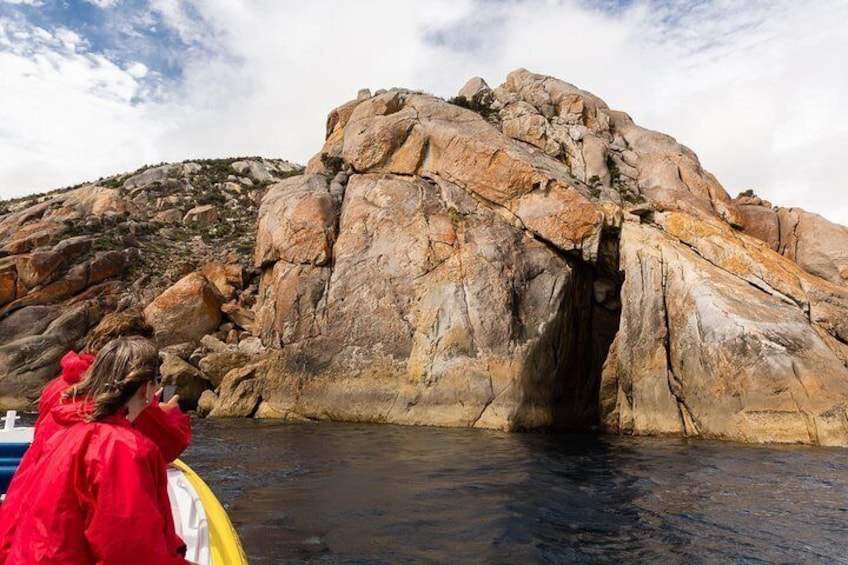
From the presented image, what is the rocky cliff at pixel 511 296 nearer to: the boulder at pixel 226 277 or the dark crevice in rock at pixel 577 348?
the dark crevice in rock at pixel 577 348

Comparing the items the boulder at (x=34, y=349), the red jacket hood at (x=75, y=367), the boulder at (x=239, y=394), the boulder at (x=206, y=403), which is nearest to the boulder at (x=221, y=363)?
the boulder at (x=239, y=394)

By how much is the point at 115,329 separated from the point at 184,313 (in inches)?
1055

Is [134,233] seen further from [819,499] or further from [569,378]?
[819,499]

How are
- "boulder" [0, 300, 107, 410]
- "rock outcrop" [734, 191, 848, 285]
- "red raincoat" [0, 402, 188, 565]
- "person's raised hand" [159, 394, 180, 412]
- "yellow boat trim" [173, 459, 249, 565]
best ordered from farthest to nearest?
"boulder" [0, 300, 107, 410]
"rock outcrop" [734, 191, 848, 285]
"yellow boat trim" [173, 459, 249, 565]
"person's raised hand" [159, 394, 180, 412]
"red raincoat" [0, 402, 188, 565]

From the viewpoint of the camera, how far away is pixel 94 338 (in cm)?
340

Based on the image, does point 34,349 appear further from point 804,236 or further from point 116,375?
point 804,236

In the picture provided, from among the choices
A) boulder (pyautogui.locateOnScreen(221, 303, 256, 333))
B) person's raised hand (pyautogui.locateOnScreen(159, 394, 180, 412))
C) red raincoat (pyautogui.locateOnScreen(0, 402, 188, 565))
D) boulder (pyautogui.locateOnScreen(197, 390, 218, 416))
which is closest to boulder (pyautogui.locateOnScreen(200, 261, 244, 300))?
boulder (pyautogui.locateOnScreen(221, 303, 256, 333))

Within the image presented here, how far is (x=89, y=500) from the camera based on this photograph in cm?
243

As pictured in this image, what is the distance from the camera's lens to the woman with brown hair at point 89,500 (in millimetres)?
2396

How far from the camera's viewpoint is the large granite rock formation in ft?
62.7

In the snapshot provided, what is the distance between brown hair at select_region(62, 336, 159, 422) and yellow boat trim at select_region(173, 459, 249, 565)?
8.69ft

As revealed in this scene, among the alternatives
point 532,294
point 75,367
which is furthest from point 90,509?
point 532,294

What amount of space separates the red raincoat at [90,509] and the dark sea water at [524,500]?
5.56 metres

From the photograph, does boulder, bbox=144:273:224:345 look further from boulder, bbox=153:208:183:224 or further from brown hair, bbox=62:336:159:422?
brown hair, bbox=62:336:159:422
